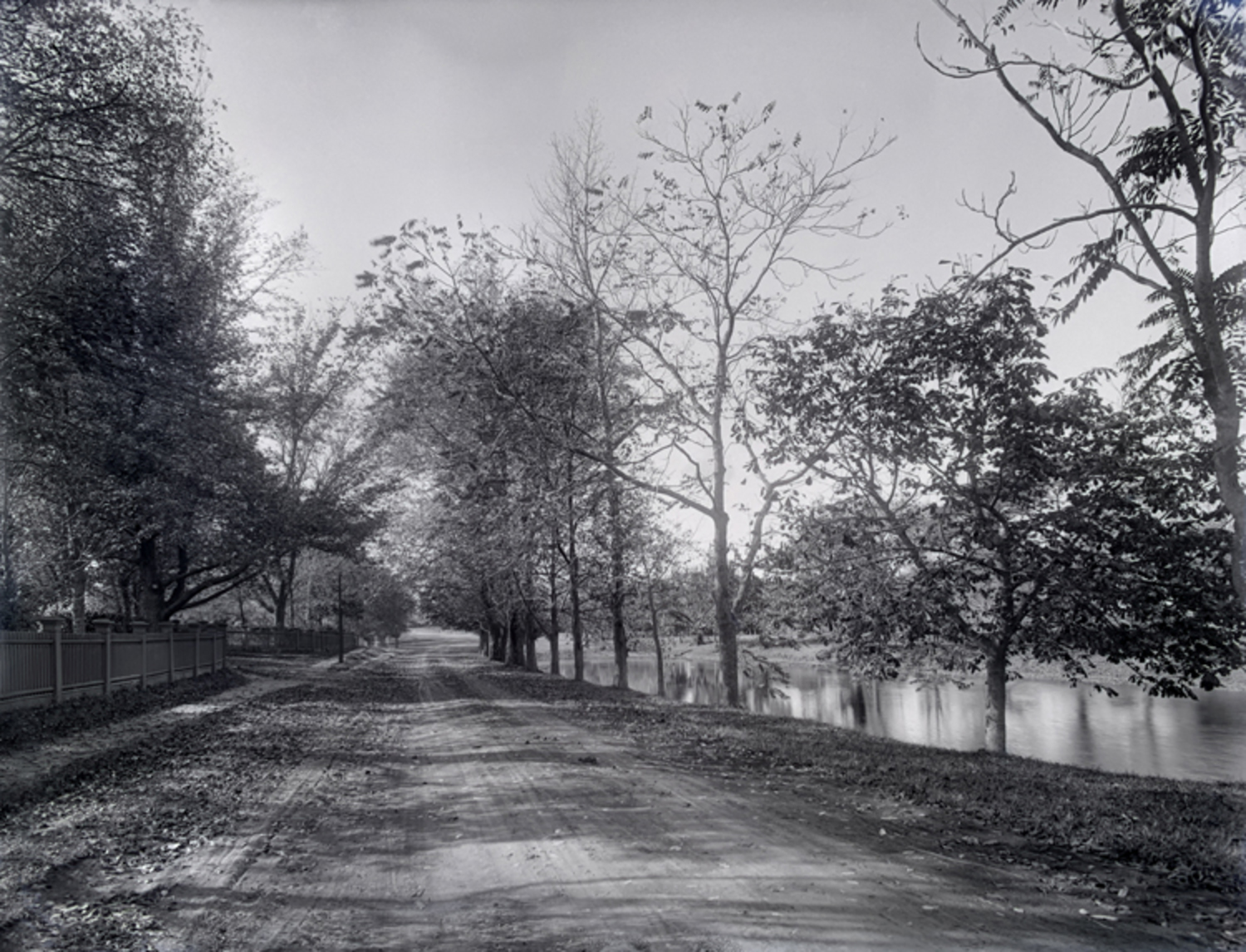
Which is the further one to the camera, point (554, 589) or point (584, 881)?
point (554, 589)

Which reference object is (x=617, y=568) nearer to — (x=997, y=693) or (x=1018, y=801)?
(x=997, y=693)

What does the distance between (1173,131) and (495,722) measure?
37.1 ft

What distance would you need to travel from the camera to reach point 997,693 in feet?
41.5

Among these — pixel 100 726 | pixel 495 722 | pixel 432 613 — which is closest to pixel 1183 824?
pixel 495 722

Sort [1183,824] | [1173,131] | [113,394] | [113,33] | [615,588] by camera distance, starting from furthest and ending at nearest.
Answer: [615,588], [113,394], [113,33], [1173,131], [1183,824]

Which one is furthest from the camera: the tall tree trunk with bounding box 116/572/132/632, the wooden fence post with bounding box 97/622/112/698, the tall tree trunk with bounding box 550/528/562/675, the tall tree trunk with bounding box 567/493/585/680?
the tall tree trunk with bounding box 550/528/562/675

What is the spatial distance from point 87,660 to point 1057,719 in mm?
25341

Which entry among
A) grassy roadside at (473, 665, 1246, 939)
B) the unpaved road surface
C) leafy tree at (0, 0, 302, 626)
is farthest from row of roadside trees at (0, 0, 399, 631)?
grassy roadside at (473, 665, 1246, 939)

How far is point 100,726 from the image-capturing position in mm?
12711

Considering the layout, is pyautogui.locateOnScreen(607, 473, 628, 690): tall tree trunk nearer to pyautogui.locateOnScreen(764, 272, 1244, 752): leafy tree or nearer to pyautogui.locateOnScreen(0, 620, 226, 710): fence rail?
pyautogui.locateOnScreen(764, 272, 1244, 752): leafy tree

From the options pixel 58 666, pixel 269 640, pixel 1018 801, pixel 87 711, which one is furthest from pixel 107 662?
pixel 269 640

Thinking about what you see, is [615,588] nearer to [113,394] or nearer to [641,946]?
[113,394]

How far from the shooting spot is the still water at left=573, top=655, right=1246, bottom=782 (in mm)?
18094

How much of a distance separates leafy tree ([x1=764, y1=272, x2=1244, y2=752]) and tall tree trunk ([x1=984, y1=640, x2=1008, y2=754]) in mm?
39
